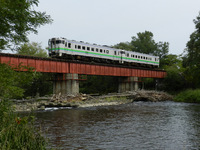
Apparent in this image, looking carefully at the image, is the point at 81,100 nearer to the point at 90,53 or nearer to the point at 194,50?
the point at 90,53

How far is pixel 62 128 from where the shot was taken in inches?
628

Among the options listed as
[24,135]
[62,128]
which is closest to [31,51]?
[62,128]

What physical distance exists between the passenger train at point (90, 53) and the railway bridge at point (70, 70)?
1.21m

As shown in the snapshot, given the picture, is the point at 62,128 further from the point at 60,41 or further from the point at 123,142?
the point at 60,41

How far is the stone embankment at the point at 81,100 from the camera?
97.5 feet

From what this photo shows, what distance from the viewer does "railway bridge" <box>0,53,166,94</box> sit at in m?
32.9

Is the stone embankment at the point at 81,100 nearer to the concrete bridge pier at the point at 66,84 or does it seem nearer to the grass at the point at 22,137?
the concrete bridge pier at the point at 66,84

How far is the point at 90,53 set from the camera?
1614 inches

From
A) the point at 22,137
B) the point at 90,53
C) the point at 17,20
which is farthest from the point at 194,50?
the point at 22,137

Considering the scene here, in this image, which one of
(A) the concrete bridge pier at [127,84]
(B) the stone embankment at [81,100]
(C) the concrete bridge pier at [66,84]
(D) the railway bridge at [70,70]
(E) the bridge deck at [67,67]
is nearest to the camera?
(B) the stone embankment at [81,100]

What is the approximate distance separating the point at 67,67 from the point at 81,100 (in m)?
6.44

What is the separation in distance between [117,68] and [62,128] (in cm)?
3334

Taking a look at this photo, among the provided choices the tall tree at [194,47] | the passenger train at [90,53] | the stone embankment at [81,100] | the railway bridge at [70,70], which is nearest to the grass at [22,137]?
the stone embankment at [81,100]

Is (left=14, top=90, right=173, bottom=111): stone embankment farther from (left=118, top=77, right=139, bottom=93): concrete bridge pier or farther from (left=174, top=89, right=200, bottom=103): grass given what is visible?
A: (left=118, top=77, right=139, bottom=93): concrete bridge pier
